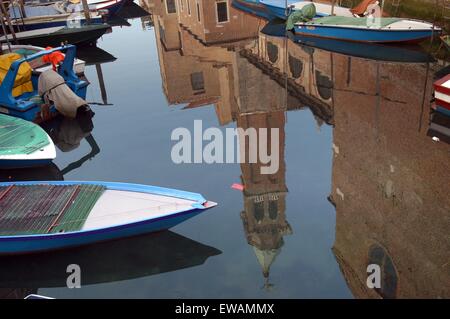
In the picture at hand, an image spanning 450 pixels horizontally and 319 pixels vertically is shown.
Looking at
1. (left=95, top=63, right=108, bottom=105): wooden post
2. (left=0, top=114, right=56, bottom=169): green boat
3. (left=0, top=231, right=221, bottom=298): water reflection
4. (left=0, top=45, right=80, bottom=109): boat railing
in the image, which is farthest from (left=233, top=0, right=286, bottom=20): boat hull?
(left=0, top=231, right=221, bottom=298): water reflection

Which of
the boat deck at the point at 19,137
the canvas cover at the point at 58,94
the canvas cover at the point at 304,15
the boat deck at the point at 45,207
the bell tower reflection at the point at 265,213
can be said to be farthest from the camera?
the canvas cover at the point at 304,15

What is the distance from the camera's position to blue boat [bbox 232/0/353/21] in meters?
31.8

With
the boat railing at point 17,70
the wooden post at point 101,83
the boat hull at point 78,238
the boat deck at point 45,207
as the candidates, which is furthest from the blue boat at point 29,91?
the boat hull at point 78,238

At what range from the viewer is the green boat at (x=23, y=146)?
12.7 m

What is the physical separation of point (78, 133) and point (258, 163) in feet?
25.7

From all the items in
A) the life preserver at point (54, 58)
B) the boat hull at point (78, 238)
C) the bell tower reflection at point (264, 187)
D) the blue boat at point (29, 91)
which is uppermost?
the life preserver at point (54, 58)

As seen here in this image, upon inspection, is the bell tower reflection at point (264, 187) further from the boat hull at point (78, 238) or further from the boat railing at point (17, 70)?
the boat railing at point (17, 70)

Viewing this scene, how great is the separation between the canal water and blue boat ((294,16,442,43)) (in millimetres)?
1173

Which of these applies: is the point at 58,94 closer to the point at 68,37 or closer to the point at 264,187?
the point at 264,187

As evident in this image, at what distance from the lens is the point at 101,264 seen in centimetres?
960

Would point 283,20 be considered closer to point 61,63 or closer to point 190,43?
point 190,43

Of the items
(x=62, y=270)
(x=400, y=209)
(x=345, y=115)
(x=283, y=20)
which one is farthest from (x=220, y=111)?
(x=283, y=20)

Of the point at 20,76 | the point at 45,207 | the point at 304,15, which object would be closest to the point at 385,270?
the point at 45,207

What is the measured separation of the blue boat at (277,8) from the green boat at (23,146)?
2375cm
